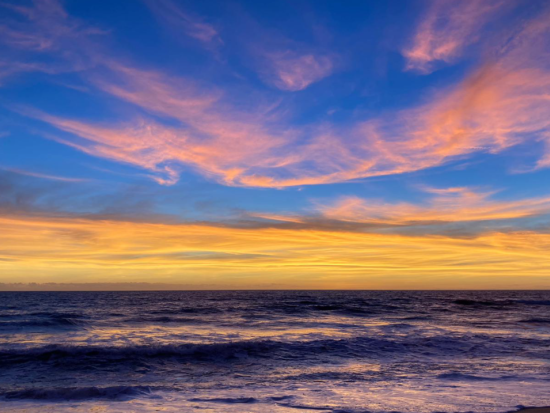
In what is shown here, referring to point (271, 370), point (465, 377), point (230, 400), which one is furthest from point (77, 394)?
point (465, 377)

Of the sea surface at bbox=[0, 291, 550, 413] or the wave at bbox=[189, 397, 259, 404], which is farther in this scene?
the wave at bbox=[189, 397, 259, 404]

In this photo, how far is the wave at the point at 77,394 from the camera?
408 inches

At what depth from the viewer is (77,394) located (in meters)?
10.7

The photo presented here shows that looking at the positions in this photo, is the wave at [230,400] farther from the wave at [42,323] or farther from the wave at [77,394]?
the wave at [42,323]

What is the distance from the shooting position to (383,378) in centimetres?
1293

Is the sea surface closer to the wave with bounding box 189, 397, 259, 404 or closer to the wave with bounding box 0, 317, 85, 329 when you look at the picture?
the wave with bounding box 189, 397, 259, 404

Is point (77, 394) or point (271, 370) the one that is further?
point (271, 370)

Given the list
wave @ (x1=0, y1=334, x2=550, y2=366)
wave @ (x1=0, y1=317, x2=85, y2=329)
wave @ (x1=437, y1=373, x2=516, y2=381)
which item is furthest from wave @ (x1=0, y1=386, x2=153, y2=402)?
wave @ (x1=0, y1=317, x2=85, y2=329)

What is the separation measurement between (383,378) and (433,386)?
203 cm

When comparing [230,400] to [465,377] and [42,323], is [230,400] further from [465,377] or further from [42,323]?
[42,323]

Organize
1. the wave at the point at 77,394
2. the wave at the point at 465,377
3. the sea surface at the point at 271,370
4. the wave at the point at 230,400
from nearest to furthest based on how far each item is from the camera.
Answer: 1. the sea surface at the point at 271,370
2. the wave at the point at 230,400
3. the wave at the point at 77,394
4. the wave at the point at 465,377

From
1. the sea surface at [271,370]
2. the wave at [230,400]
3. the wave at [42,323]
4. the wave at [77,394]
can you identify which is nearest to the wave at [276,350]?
the sea surface at [271,370]

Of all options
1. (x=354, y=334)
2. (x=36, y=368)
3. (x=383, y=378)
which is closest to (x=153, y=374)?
(x=36, y=368)

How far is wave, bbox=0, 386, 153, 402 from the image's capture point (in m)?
10.4
